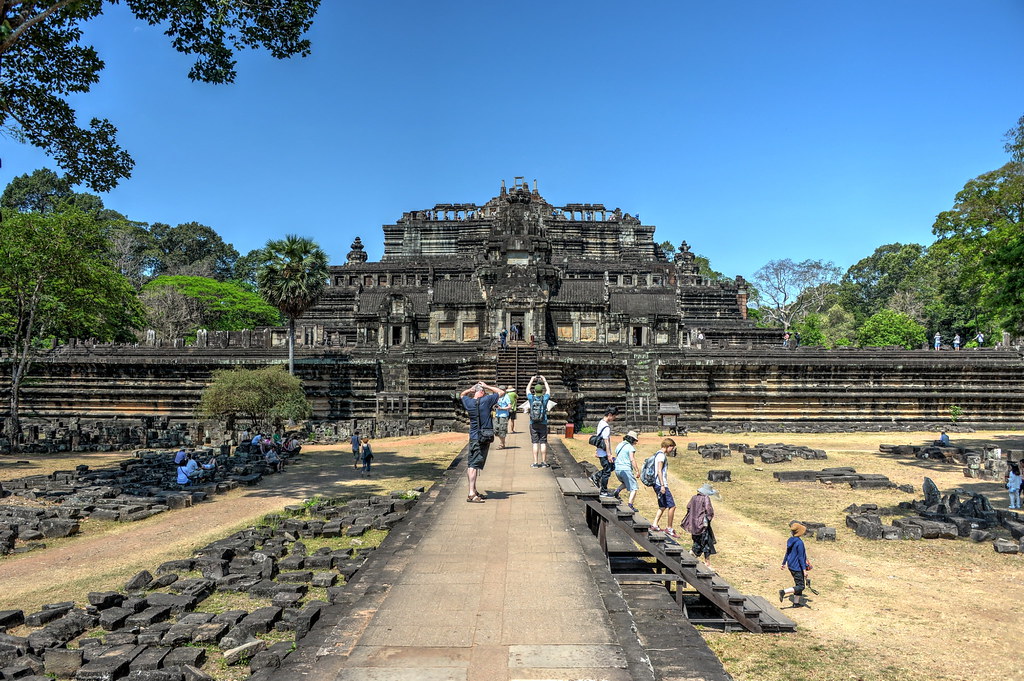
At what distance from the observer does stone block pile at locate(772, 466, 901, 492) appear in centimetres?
1847

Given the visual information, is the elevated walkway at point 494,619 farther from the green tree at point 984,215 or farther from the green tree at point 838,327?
the green tree at point 838,327

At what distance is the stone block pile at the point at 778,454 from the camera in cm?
2333

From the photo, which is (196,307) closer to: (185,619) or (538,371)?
(538,371)

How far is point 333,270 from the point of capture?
55562 millimetres

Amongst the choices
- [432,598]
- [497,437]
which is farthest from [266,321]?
[432,598]

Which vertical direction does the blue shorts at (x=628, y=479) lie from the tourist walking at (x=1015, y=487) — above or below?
above

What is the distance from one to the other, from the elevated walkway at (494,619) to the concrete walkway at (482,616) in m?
0.02

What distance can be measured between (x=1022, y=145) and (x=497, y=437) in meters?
39.6

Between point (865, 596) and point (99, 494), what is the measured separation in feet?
59.9

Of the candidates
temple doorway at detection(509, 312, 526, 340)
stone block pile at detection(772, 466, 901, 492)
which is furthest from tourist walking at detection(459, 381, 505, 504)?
temple doorway at detection(509, 312, 526, 340)

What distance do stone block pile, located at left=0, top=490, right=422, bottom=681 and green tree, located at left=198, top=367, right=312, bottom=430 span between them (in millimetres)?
17303

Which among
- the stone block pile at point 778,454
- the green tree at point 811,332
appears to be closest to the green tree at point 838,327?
the green tree at point 811,332

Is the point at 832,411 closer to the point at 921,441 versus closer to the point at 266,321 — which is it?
the point at 921,441

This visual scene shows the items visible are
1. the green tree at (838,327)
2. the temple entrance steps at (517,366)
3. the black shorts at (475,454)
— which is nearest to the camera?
the black shorts at (475,454)
